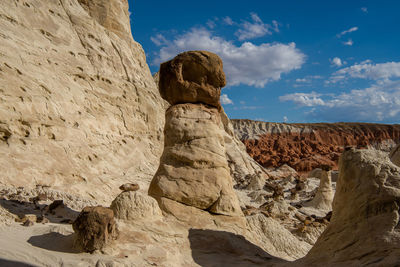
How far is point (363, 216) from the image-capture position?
10.8 feet

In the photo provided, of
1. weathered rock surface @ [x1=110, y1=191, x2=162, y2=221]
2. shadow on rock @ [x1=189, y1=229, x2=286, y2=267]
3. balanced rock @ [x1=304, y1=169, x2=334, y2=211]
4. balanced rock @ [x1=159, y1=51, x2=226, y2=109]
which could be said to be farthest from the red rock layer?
weathered rock surface @ [x1=110, y1=191, x2=162, y2=221]

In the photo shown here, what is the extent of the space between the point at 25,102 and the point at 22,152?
1.63 m

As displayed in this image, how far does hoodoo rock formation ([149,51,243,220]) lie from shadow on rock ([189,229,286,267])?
562mm

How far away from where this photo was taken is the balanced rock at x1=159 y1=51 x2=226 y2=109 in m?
5.75

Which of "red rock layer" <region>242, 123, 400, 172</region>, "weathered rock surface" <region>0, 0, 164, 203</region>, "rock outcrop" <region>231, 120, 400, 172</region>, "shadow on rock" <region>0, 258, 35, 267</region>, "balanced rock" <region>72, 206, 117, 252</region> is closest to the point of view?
"shadow on rock" <region>0, 258, 35, 267</region>

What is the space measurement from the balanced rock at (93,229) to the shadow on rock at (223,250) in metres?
1.39

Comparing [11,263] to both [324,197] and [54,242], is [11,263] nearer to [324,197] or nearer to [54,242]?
[54,242]

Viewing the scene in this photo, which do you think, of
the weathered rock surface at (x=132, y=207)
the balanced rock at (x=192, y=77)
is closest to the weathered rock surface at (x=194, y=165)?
the balanced rock at (x=192, y=77)

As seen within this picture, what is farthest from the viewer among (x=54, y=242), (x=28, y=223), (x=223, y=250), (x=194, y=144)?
(x=194, y=144)

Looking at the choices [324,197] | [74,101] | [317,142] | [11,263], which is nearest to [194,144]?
[11,263]

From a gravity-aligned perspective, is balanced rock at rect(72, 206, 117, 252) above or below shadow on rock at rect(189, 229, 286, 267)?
above

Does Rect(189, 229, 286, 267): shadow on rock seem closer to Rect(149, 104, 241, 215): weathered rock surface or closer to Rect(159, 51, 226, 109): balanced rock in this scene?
Rect(149, 104, 241, 215): weathered rock surface

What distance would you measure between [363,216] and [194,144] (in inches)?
118

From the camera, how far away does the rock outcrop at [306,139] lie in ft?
137
